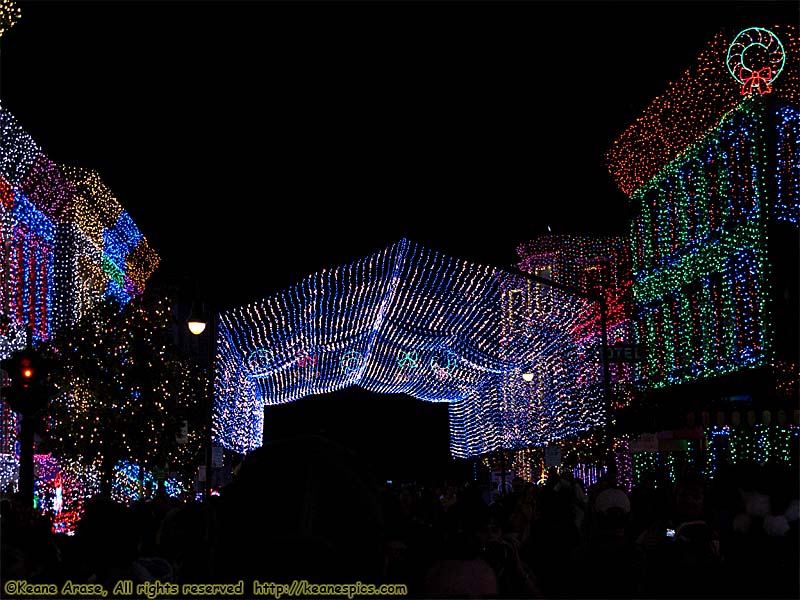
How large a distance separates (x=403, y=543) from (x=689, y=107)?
24457mm

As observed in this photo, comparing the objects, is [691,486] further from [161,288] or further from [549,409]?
[549,409]

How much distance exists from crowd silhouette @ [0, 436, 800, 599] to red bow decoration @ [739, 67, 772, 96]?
17.5 meters

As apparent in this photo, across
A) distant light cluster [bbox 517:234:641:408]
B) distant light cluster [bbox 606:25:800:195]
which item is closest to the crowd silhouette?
distant light cluster [bbox 606:25:800:195]

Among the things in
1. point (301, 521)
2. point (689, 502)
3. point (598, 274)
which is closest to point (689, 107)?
point (598, 274)

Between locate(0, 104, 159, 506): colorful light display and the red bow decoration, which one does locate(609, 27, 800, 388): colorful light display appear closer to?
the red bow decoration

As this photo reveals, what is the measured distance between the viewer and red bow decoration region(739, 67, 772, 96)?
91.9 feet

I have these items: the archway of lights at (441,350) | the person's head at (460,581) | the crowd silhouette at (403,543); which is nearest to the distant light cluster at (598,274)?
the archway of lights at (441,350)

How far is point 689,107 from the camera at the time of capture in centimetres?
3170

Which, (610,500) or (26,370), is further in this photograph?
(26,370)

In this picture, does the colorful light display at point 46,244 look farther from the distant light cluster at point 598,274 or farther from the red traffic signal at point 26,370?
the distant light cluster at point 598,274

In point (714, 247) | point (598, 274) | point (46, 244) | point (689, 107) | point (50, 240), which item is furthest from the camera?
point (598, 274)

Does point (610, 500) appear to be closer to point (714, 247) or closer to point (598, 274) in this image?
point (714, 247)

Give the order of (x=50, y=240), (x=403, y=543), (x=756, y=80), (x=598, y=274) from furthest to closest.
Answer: (x=598, y=274) < (x=50, y=240) < (x=756, y=80) < (x=403, y=543)

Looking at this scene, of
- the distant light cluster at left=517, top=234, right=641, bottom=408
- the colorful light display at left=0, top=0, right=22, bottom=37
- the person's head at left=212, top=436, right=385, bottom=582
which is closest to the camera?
the person's head at left=212, top=436, right=385, bottom=582
